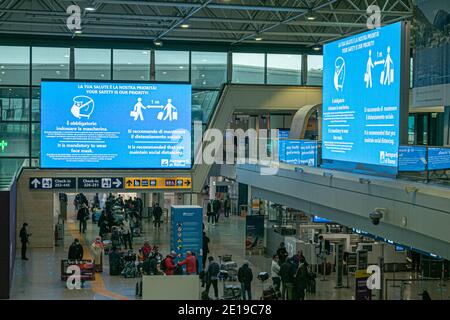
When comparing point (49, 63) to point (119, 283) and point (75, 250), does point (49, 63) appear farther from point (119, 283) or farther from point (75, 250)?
point (119, 283)

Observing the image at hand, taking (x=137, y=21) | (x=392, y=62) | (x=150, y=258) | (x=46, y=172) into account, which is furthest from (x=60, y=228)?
(x=392, y=62)

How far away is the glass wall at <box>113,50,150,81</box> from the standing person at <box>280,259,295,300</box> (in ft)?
50.2

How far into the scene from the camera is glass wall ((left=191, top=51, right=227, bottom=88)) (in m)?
29.4

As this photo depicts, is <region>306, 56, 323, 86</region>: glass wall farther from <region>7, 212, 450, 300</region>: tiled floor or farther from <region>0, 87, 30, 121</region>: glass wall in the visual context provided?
<region>0, 87, 30, 121</region>: glass wall

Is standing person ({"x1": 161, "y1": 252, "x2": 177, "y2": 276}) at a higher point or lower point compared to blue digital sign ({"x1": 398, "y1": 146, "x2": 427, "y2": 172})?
lower

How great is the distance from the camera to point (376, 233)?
13.5m

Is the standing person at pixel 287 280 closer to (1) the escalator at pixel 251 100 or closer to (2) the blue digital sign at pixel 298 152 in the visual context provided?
(2) the blue digital sign at pixel 298 152

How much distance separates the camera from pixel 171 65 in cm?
2967

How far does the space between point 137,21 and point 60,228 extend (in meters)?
8.05

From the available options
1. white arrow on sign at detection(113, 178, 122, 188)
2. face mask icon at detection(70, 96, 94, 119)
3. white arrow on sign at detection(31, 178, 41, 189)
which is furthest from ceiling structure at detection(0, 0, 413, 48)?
white arrow on sign at detection(31, 178, 41, 189)

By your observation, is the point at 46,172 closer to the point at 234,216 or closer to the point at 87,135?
the point at 87,135

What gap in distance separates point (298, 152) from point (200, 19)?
647 centimetres

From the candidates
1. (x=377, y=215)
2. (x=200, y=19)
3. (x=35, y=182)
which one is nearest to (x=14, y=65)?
(x=35, y=182)
